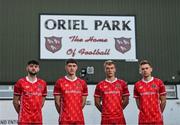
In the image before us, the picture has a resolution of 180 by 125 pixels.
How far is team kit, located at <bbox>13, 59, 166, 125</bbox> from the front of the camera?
20.0 feet

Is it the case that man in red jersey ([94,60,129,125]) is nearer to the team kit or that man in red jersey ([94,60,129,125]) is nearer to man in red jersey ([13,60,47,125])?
the team kit

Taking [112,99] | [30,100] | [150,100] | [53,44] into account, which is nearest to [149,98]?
[150,100]

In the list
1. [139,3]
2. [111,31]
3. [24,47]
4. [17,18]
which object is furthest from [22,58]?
[139,3]

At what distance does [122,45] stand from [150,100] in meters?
9.70

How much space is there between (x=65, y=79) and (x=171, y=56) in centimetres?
1077

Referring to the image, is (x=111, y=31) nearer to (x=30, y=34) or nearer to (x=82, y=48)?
(x=82, y=48)

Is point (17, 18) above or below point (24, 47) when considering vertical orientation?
above

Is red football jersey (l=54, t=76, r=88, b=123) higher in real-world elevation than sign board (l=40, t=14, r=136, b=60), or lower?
lower

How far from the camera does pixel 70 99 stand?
612cm

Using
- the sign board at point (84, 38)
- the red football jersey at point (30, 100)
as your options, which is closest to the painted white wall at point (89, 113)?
the sign board at point (84, 38)

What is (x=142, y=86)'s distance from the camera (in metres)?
6.31

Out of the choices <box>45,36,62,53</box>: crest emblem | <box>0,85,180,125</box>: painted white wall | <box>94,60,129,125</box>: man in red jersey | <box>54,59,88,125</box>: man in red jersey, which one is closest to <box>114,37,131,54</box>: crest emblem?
<box>45,36,62,53</box>: crest emblem

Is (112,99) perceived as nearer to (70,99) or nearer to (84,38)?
(70,99)

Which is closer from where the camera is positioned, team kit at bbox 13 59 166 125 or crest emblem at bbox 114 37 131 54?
team kit at bbox 13 59 166 125
